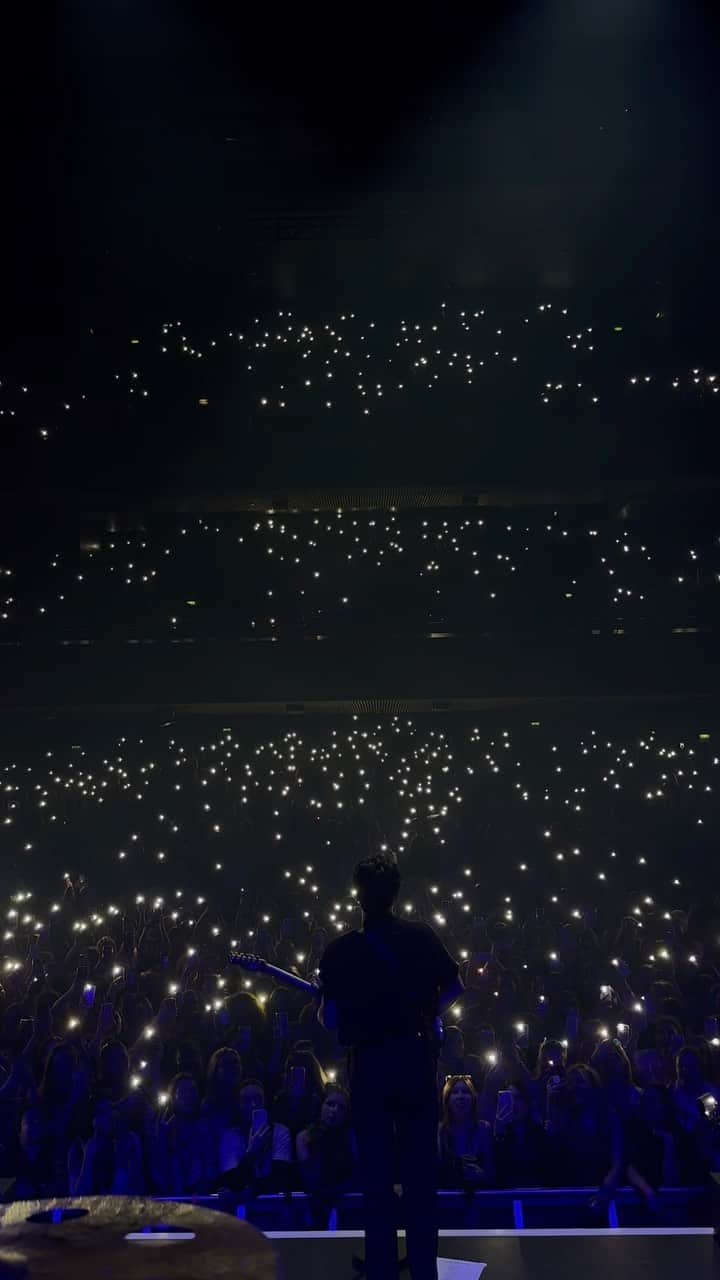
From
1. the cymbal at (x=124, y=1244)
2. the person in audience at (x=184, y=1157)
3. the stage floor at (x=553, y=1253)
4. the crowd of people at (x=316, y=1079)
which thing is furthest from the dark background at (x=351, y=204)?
the cymbal at (x=124, y=1244)

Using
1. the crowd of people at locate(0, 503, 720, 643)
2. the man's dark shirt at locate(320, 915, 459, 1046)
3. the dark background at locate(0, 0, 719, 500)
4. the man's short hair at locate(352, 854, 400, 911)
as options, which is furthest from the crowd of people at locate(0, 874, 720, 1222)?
the dark background at locate(0, 0, 719, 500)

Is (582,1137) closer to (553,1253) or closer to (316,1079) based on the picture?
(553,1253)

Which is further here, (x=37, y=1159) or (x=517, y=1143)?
(x=37, y=1159)

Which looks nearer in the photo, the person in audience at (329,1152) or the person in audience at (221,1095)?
the person in audience at (329,1152)

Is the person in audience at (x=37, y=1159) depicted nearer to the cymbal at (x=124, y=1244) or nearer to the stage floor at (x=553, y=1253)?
the stage floor at (x=553, y=1253)

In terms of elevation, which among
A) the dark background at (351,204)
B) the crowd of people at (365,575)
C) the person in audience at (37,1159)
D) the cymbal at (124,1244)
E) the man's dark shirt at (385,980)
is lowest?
the person in audience at (37,1159)

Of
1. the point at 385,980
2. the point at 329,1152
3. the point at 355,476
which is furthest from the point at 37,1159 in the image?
the point at 355,476

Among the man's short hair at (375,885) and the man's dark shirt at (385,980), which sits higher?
the man's short hair at (375,885)
